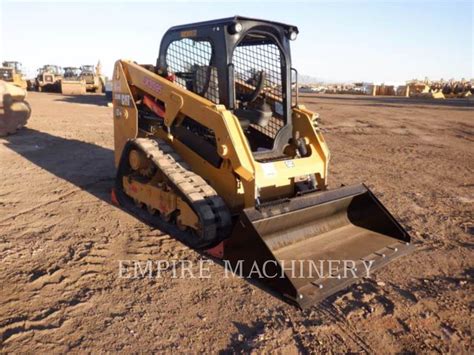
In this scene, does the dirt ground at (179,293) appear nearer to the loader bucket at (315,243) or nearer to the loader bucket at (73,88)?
the loader bucket at (315,243)

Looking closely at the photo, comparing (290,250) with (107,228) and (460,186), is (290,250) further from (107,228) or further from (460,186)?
(460,186)

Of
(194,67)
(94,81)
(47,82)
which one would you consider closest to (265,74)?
(194,67)

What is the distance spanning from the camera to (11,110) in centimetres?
1127

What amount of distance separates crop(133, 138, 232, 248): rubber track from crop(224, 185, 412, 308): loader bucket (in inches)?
9.1

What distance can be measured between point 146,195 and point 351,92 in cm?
4896

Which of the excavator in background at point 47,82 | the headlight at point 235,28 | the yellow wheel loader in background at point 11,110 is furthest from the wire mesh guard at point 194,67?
the excavator in background at point 47,82

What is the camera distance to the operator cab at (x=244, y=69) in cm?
447

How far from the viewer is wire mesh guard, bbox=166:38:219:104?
4.67 metres

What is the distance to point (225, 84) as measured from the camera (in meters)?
4.47

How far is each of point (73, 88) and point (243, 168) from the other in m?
28.4

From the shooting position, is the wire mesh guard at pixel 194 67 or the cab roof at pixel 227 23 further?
the wire mesh guard at pixel 194 67

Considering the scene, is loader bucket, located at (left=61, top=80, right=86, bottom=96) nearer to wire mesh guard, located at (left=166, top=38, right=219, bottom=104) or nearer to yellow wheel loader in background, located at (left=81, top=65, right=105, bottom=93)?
yellow wheel loader in background, located at (left=81, top=65, right=105, bottom=93)

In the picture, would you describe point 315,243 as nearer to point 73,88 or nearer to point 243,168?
point 243,168

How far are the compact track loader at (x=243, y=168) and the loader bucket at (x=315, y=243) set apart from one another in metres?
0.01
